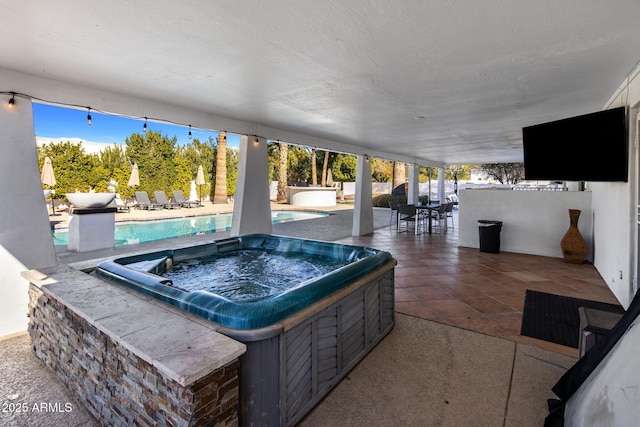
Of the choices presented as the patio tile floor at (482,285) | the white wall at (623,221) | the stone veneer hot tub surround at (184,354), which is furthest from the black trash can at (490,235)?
the stone veneer hot tub surround at (184,354)

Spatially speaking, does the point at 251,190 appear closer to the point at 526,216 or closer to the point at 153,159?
the point at 526,216

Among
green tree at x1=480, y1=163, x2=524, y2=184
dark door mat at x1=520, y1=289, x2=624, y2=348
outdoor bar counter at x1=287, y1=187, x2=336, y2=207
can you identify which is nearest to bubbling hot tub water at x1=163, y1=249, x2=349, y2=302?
dark door mat at x1=520, y1=289, x2=624, y2=348

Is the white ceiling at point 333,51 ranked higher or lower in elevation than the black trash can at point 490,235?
higher

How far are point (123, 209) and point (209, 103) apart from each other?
1042cm

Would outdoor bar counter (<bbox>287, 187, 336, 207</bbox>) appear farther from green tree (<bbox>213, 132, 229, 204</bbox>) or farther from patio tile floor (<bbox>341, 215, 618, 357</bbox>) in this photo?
patio tile floor (<bbox>341, 215, 618, 357</bbox>)

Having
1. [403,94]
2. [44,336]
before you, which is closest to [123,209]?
[44,336]

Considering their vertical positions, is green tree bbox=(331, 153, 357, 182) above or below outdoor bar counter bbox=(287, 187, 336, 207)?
above

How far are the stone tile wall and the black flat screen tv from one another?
426cm

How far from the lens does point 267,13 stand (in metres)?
2.11

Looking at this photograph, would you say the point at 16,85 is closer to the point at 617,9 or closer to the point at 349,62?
the point at 349,62

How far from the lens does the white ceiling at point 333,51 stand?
2078 mm

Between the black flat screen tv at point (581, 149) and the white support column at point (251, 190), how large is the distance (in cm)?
436

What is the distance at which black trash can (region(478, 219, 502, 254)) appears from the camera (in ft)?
20.3

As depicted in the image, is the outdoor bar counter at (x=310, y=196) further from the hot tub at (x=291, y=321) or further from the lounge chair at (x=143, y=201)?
the hot tub at (x=291, y=321)
